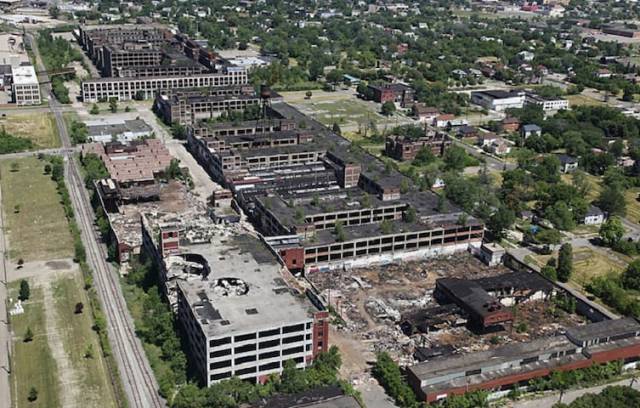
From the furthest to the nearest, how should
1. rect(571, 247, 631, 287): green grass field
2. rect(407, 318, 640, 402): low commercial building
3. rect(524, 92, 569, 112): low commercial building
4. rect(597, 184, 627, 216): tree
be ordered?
1. rect(524, 92, 569, 112): low commercial building
2. rect(597, 184, 627, 216): tree
3. rect(571, 247, 631, 287): green grass field
4. rect(407, 318, 640, 402): low commercial building

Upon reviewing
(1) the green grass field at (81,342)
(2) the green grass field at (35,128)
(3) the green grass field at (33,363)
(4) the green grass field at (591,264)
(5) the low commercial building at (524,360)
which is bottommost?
(4) the green grass field at (591,264)

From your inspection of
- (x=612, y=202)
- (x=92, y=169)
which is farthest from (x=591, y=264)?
(x=92, y=169)

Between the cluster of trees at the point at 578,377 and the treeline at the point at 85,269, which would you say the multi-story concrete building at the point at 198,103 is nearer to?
the treeline at the point at 85,269

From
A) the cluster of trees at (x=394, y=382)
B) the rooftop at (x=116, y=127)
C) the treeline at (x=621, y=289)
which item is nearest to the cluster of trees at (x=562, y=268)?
the treeline at (x=621, y=289)

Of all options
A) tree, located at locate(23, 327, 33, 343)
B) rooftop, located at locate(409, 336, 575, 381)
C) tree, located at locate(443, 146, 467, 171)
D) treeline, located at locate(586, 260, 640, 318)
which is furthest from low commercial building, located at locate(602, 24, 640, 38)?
tree, located at locate(23, 327, 33, 343)

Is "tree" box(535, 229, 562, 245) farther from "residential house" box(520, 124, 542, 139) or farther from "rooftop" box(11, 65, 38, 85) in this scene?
"rooftop" box(11, 65, 38, 85)

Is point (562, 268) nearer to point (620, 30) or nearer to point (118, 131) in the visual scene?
point (118, 131)
